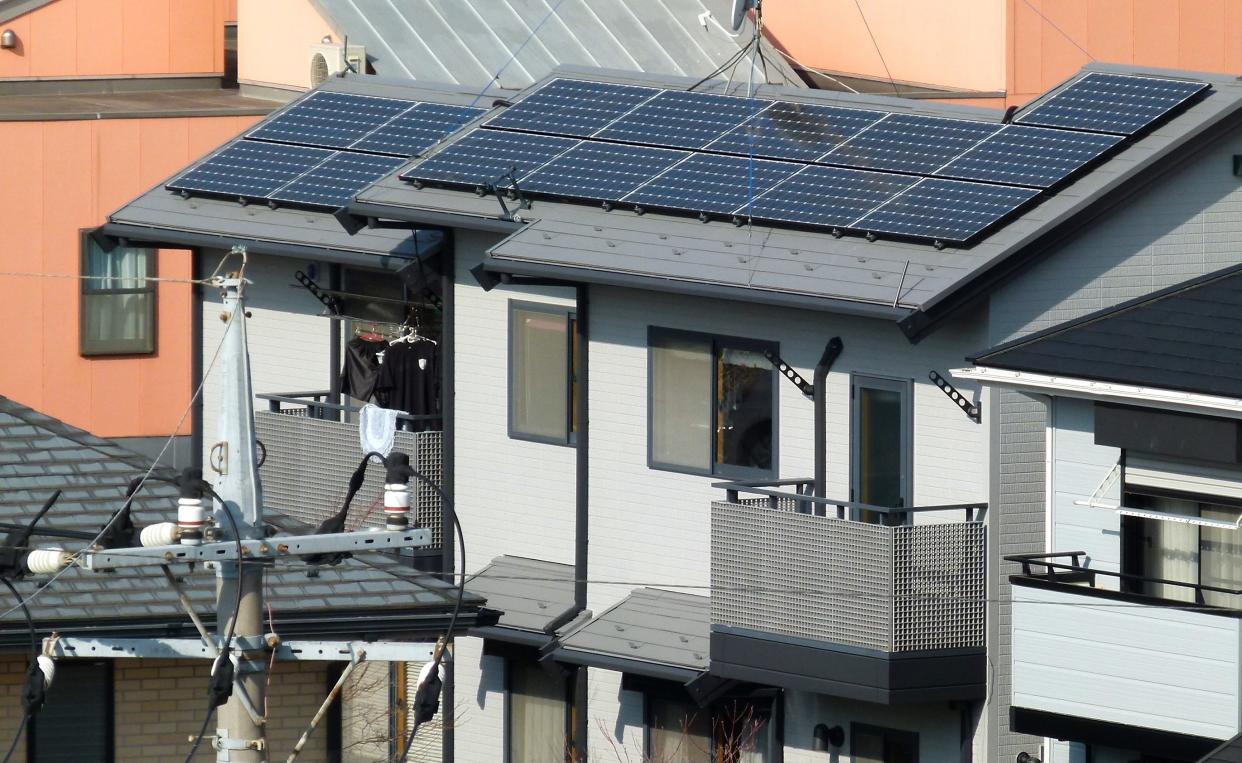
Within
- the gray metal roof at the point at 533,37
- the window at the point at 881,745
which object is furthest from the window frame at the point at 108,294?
the window at the point at 881,745

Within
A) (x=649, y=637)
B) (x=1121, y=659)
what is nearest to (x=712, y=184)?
(x=649, y=637)

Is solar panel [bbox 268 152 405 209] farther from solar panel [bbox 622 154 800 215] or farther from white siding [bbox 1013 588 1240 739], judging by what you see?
white siding [bbox 1013 588 1240 739]

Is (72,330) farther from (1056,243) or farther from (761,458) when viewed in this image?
(1056,243)

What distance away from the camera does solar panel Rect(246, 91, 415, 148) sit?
3139cm

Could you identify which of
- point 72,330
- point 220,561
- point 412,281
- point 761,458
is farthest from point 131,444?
point 220,561

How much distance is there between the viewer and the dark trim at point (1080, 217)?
23.9m

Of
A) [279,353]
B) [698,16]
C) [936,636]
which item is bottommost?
[936,636]

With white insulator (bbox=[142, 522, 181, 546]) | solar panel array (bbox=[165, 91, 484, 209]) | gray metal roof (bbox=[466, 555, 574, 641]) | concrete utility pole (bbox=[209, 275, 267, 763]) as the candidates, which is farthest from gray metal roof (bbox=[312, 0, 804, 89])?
white insulator (bbox=[142, 522, 181, 546])

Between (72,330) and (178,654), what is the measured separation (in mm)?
22525

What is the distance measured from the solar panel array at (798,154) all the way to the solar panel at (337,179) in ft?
4.33

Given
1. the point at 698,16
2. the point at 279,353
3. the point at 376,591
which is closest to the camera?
the point at 376,591

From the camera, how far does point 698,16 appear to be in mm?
43531

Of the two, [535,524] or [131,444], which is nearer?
[535,524]

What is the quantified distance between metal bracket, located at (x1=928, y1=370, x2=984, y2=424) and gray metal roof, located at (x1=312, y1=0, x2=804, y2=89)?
1524 centimetres
